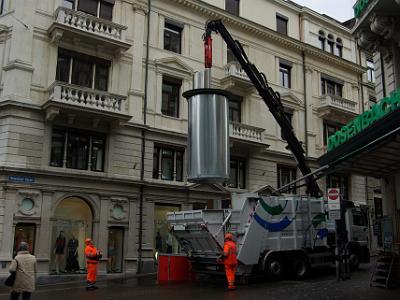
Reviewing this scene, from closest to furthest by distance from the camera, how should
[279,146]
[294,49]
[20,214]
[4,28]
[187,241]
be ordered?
1. [187,241]
2. [20,214]
3. [4,28]
4. [279,146]
5. [294,49]

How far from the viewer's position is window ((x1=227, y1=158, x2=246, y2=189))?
26.8 m

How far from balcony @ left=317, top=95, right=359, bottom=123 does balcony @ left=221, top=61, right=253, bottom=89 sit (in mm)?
7113

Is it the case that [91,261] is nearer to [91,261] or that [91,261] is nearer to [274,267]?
[91,261]

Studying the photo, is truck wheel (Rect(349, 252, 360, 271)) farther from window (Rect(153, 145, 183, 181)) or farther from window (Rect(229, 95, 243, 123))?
window (Rect(229, 95, 243, 123))

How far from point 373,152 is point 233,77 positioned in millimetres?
13620

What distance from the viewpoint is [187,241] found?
16.8m

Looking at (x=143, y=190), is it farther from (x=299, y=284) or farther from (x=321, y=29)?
(x=321, y=29)

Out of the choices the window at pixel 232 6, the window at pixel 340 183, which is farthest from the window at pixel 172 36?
the window at pixel 340 183

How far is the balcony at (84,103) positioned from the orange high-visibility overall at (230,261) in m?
9.12

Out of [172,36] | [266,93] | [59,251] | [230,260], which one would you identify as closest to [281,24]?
[172,36]

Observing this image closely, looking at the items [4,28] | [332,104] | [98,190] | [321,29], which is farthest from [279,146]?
[4,28]

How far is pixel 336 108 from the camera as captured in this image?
31.7m

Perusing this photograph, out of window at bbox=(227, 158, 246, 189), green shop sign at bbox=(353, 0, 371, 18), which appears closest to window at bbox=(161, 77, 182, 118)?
window at bbox=(227, 158, 246, 189)

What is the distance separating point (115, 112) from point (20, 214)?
5.87 meters
